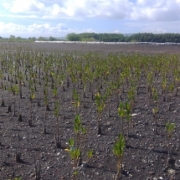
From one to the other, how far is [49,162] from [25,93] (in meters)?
4.31

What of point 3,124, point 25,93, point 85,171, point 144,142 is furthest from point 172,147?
point 25,93

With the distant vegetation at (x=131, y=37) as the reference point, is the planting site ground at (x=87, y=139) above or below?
below

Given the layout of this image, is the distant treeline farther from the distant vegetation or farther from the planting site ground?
the planting site ground

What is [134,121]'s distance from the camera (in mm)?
5867

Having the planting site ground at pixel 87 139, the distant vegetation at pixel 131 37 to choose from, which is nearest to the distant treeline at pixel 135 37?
the distant vegetation at pixel 131 37

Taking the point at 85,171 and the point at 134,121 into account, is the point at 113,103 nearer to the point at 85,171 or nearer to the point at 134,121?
the point at 134,121

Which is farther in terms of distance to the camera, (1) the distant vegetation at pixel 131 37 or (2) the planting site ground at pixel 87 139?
(1) the distant vegetation at pixel 131 37

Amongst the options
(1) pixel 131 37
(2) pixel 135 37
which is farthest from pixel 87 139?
(2) pixel 135 37

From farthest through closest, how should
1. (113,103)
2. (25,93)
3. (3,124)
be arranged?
(25,93) → (113,103) → (3,124)

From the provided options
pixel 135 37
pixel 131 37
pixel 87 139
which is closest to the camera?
pixel 87 139

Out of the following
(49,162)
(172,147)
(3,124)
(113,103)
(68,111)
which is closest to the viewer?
(49,162)

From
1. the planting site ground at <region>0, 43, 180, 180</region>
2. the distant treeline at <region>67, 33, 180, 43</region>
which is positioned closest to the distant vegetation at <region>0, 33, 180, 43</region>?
the distant treeline at <region>67, 33, 180, 43</region>

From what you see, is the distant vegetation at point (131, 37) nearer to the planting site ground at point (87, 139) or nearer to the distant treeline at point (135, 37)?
the distant treeline at point (135, 37)

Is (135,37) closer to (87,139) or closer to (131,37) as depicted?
(131,37)
